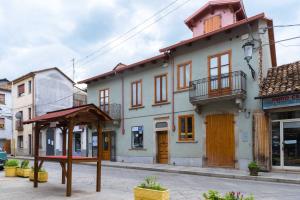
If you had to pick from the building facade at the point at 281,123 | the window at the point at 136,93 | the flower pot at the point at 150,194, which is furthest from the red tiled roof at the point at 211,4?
the flower pot at the point at 150,194

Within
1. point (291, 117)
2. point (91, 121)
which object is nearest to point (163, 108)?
point (291, 117)

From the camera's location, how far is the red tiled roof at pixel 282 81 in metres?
16.1

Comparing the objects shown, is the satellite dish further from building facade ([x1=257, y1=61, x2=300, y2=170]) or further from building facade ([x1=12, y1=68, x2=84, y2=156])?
building facade ([x1=257, y1=61, x2=300, y2=170])

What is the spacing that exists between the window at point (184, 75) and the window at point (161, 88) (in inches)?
47.0

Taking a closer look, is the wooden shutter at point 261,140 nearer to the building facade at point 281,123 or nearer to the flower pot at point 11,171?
the building facade at point 281,123

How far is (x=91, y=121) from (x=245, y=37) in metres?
10.4

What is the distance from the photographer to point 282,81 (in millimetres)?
17109

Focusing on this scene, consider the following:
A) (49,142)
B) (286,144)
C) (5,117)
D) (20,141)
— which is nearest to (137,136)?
(286,144)

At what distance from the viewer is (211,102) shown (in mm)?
19156

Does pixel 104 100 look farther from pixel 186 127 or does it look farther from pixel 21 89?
pixel 21 89

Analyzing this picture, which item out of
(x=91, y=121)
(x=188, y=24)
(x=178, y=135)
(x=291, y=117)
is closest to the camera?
(x=91, y=121)

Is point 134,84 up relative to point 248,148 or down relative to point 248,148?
up

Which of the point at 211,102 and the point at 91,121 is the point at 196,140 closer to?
the point at 211,102

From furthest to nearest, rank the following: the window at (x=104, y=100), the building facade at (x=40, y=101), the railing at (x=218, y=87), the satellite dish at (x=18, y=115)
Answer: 1. the satellite dish at (x=18, y=115)
2. the building facade at (x=40, y=101)
3. the window at (x=104, y=100)
4. the railing at (x=218, y=87)
